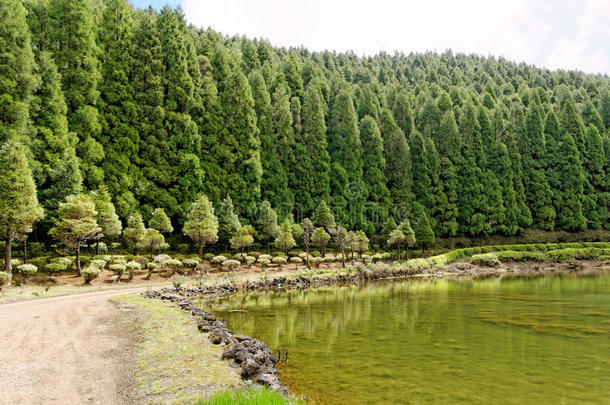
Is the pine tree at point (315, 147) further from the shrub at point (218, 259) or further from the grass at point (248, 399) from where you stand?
the grass at point (248, 399)

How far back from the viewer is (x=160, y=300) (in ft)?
57.9

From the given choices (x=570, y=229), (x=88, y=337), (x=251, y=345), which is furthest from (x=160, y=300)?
(x=570, y=229)

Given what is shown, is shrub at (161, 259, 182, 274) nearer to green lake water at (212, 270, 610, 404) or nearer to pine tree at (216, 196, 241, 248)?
pine tree at (216, 196, 241, 248)

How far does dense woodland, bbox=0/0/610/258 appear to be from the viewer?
29.7 m

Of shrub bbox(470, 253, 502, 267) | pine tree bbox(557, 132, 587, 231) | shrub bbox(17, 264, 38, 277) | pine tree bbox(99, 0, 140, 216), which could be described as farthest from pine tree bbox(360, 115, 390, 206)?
shrub bbox(17, 264, 38, 277)

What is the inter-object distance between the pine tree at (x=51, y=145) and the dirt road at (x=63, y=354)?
48.3 feet

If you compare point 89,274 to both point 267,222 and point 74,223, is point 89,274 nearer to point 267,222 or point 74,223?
point 74,223

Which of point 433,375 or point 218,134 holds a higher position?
point 218,134

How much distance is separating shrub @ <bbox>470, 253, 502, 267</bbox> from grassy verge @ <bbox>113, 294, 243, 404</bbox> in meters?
36.7

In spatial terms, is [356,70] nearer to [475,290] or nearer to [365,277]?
[365,277]

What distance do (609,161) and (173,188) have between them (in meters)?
66.9

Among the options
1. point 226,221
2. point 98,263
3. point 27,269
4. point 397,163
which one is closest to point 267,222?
point 226,221

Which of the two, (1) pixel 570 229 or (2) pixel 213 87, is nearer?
(2) pixel 213 87

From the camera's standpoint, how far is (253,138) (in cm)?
4416
